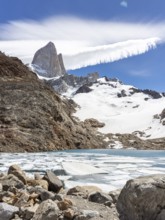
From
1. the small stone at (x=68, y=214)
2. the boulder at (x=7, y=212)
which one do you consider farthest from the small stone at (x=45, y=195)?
the small stone at (x=68, y=214)

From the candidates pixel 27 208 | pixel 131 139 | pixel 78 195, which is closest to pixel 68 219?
pixel 27 208

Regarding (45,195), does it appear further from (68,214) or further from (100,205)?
(68,214)

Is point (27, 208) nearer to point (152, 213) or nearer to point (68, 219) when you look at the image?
point (68, 219)

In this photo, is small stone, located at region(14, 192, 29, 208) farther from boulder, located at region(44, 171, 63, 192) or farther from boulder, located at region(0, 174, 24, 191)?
boulder, located at region(44, 171, 63, 192)

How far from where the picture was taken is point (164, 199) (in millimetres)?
9633

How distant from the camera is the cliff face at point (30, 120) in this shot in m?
69.3

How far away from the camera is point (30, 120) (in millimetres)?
76125

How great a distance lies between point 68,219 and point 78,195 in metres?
4.16

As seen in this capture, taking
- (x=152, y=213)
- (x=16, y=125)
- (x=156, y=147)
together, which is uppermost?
(x=152, y=213)

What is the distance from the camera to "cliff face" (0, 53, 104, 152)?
69.3 metres

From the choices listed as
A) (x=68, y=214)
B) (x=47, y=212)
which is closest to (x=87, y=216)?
(x=68, y=214)

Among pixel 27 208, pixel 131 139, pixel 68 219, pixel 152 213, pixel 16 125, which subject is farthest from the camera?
pixel 131 139

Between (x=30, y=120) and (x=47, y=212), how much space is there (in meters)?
66.6

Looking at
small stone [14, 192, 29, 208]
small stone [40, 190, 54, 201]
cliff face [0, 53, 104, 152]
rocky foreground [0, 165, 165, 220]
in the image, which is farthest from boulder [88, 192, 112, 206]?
cliff face [0, 53, 104, 152]
